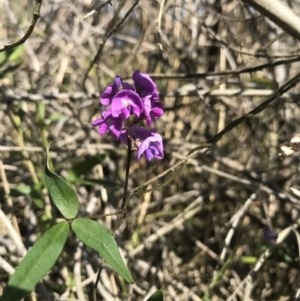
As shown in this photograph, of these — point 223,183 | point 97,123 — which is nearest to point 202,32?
point 223,183

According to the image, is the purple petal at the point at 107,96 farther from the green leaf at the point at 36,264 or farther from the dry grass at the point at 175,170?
the dry grass at the point at 175,170

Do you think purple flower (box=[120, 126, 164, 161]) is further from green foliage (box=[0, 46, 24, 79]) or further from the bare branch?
green foliage (box=[0, 46, 24, 79])

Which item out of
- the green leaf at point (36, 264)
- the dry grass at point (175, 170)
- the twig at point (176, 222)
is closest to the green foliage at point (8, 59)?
the dry grass at point (175, 170)

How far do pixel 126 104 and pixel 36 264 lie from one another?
0.28m

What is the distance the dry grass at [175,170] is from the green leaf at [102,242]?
322mm

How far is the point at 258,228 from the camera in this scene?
156 cm

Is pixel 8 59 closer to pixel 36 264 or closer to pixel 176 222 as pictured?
pixel 176 222

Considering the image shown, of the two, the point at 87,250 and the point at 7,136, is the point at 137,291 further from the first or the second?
the point at 7,136

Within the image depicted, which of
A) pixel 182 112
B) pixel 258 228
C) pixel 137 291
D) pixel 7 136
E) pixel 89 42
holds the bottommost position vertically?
pixel 137 291

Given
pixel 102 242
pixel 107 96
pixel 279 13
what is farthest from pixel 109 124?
pixel 279 13

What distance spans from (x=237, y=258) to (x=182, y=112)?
1.78 ft

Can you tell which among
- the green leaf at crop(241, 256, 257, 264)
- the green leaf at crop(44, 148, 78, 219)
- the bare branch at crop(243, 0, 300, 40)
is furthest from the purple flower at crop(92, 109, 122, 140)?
the green leaf at crop(241, 256, 257, 264)

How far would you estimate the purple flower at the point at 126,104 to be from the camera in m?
0.86

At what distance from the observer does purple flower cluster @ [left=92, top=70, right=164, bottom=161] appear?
86cm
